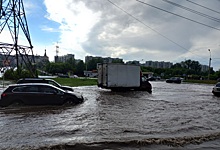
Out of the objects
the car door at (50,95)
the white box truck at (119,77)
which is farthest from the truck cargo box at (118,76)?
the car door at (50,95)

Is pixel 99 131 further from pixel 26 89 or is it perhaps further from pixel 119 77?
pixel 119 77

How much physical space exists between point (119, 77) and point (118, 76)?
162mm

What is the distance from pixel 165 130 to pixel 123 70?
17.6 meters

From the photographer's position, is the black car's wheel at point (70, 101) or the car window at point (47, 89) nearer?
the car window at point (47, 89)

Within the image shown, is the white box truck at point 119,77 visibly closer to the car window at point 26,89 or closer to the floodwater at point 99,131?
the car window at point 26,89

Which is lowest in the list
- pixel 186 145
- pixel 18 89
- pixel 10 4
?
pixel 186 145

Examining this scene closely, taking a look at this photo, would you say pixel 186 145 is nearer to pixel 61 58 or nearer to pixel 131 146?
pixel 131 146

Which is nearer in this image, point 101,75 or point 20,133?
point 20,133

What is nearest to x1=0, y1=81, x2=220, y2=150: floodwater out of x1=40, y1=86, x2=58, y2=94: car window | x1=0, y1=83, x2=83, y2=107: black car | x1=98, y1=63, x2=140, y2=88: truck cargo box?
x1=0, y1=83, x2=83, y2=107: black car

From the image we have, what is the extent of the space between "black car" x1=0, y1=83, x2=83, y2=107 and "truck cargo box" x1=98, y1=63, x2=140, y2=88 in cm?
1162

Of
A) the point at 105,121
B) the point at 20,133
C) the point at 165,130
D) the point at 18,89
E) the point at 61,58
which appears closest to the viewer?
the point at 20,133

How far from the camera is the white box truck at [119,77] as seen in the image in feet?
83.1

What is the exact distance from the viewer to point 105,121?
9758mm

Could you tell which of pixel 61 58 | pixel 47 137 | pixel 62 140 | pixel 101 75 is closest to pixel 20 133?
pixel 47 137
